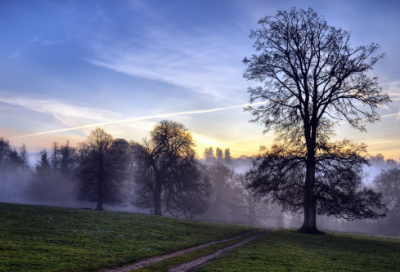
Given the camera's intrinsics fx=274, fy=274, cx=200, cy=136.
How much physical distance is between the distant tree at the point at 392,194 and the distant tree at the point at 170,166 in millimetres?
54805

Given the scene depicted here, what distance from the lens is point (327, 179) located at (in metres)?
28.5

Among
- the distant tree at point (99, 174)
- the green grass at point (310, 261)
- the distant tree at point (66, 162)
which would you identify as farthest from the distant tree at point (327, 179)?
the distant tree at point (66, 162)

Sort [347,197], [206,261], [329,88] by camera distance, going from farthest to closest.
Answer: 1. [329,88]
2. [347,197]
3. [206,261]

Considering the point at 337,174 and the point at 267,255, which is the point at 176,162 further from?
the point at 267,255

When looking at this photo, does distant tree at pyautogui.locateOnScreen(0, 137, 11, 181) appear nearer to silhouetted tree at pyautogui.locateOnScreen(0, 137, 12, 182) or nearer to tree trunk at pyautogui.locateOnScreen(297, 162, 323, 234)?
silhouetted tree at pyautogui.locateOnScreen(0, 137, 12, 182)

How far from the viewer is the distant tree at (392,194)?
71.4 m

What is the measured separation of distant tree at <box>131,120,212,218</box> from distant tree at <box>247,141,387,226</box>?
2128 centimetres

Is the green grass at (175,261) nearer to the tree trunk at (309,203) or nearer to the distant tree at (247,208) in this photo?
the tree trunk at (309,203)

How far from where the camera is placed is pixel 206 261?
1438cm

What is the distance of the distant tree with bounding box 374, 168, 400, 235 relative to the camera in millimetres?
71394

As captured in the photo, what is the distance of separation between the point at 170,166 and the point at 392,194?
63117mm

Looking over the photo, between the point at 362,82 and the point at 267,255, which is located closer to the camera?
the point at 267,255

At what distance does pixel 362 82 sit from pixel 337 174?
10.1m

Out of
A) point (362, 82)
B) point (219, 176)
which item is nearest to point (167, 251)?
point (362, 82)
